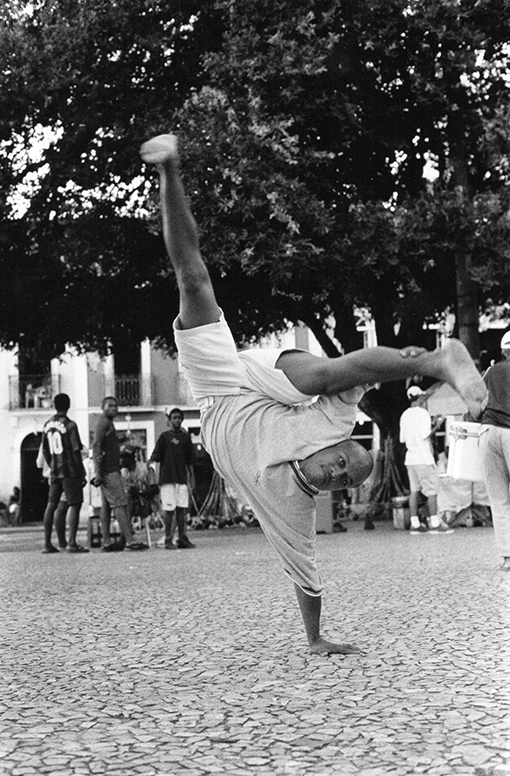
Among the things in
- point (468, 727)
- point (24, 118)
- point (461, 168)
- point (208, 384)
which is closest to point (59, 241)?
point (24, 118)

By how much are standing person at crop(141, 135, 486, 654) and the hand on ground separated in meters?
0.01

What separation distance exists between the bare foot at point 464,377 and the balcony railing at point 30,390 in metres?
43.9

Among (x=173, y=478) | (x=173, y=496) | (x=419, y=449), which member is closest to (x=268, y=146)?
(x=419, y=449)

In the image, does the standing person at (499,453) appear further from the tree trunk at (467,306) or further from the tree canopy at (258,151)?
the tree trunk at (467,306)

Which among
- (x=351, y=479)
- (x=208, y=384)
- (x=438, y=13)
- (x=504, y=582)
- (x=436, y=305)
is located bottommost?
(x=504, y=582)

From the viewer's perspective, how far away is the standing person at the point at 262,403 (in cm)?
572

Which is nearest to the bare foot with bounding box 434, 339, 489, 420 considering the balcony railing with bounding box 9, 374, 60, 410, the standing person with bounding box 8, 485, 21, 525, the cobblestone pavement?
the cobblestone pavement

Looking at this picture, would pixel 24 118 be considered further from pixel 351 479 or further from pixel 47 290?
pixel 351 479

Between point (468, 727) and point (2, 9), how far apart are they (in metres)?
18.4

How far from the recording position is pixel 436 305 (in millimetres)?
23953

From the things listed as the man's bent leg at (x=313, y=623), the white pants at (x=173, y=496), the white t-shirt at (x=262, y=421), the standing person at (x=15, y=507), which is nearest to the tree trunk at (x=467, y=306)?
the white pants at (x=173, y=496)

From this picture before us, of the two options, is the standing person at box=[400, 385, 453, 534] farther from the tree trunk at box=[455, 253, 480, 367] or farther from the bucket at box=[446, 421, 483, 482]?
the bucket at box=[446, 421, 483, 482]

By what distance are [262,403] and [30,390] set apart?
43.4 metres

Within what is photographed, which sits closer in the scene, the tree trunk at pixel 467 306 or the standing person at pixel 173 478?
the standing person at pixel 173 478
